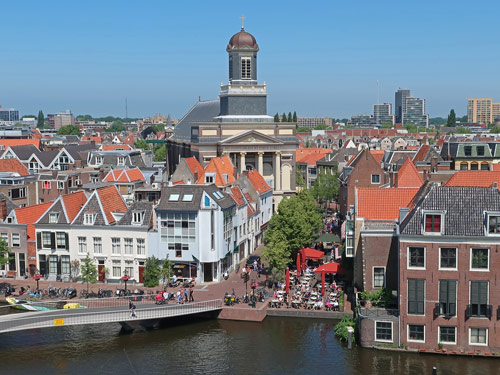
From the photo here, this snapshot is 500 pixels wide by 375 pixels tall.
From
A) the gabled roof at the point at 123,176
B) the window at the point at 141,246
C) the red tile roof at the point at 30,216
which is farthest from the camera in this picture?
→ the gabled roof at the point at 123,176

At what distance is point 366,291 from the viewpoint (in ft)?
166

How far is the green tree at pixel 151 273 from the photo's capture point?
5950 centimetres

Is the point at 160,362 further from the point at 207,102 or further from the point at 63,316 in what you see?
the point at 207,102

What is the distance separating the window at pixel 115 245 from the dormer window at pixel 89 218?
2.78 meters

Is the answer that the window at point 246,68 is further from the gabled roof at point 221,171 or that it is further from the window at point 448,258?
the window at point 448,258

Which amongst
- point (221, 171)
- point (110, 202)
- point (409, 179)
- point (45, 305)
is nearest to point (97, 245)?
point (110, 202)

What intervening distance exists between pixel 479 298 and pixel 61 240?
129 feet

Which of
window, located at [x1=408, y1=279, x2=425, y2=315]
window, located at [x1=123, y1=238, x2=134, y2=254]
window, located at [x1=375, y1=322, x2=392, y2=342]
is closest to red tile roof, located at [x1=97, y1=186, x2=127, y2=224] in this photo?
window, located at [x1=123, y1=238, x2=134, y2=254]

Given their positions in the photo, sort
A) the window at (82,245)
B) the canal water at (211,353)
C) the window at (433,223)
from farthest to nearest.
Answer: the window at (82,245) < the window at (433,223) < the canal water at (211,353)

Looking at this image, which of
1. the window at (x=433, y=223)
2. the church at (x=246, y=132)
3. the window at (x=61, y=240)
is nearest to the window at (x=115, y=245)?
the window at (x=61, y=240)

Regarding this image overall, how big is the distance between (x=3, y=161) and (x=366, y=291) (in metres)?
73.3

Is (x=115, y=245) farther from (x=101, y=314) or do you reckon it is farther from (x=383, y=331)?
(x=383, y=331)

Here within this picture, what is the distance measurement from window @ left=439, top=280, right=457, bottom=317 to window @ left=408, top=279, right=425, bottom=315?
3.84ft

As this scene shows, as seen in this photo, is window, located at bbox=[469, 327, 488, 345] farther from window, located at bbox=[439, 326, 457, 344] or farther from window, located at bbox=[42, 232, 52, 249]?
window, located at bbox=[42, 232, 52, 249]
